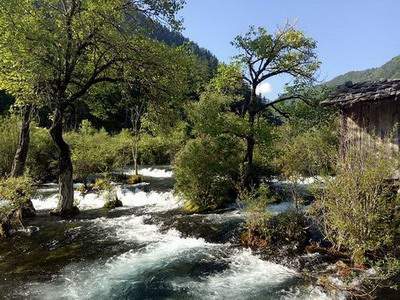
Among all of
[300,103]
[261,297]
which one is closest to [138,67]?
[300,103]

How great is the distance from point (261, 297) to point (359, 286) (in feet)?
7.78

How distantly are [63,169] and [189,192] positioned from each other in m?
5.97

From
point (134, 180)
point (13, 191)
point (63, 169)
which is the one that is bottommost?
point (134, 180)

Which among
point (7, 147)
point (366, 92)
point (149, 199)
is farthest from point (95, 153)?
point (366, 92)

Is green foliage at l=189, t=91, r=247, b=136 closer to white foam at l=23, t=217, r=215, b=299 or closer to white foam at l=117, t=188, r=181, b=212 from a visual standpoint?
white foam at l=117, t=188, r=181, b=212

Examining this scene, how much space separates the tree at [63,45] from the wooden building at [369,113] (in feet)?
26.3

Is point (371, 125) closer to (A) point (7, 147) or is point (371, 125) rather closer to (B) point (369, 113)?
(B) point (369, 113)

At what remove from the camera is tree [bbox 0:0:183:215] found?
16125mm

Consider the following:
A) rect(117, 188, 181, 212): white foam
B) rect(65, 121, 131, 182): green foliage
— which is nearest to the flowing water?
rect(117, 188, 181, 212): white foam

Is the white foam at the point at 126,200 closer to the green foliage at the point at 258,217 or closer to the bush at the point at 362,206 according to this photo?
the green foliage at the point at 258,217

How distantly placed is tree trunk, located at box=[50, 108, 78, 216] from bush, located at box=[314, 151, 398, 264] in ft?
41.8

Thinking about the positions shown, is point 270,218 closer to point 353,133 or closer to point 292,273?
point 292,273

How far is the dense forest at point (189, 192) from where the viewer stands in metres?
11.3

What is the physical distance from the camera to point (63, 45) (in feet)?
56.2
